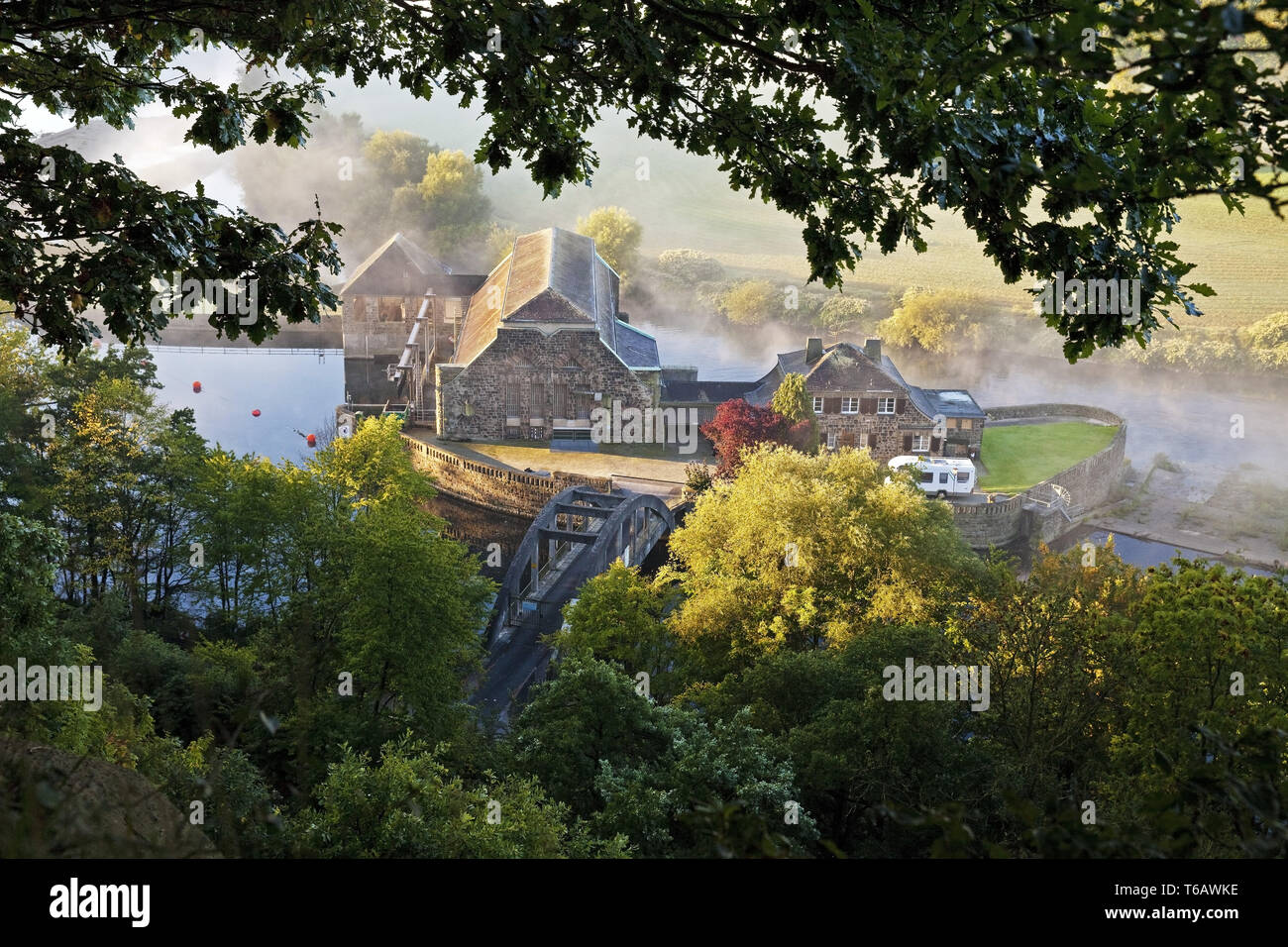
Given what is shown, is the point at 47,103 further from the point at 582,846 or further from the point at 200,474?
the point at 200,474

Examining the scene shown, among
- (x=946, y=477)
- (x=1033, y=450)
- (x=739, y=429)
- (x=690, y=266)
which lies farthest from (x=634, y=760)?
(x=690, y=266)

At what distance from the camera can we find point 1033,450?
2670 inches

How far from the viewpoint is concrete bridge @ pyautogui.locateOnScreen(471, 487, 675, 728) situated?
104 ft

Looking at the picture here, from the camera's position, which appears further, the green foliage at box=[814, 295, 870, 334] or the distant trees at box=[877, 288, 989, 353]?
the green foliage at box=[814, 295, 870, 334]

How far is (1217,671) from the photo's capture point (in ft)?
58.3

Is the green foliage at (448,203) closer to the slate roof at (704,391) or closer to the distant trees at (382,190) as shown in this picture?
the distant trees at (382,190)

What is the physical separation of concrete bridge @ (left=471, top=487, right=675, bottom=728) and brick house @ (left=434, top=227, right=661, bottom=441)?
30.3 ft

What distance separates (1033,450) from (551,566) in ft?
127

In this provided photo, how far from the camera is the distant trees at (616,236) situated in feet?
353

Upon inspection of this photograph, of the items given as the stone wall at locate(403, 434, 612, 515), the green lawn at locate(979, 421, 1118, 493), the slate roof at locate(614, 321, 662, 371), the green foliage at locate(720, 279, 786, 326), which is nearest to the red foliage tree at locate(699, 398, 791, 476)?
the slate roof at locate(614, 321, 662, 371)

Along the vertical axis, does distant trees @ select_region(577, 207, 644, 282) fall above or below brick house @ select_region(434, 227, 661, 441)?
above

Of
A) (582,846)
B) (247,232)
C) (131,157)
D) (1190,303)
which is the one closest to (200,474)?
(582,846)

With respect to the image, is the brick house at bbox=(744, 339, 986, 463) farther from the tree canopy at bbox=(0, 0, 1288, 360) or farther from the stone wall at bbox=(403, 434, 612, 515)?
the tree canopy at bbox=(0, 0, 1288, 360)
